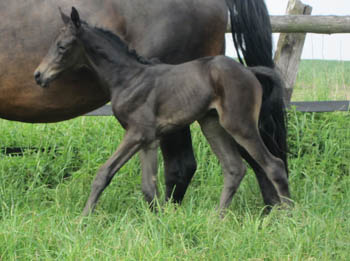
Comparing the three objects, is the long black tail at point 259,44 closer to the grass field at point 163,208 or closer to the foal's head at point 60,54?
the grass field at point 163,208

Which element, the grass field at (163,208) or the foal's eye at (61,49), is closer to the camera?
the grass field at (163,208)

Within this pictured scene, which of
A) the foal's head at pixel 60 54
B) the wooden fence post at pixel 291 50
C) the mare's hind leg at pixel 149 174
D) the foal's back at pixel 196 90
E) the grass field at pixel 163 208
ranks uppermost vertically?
the foal's head at pixel 60 54

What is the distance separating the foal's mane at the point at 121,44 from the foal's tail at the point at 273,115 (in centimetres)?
82

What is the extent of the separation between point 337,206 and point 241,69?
1356 mm

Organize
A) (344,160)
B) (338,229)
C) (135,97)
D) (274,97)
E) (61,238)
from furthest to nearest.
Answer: (344,160), (274,97), (135,97), (338,229), (61,238)

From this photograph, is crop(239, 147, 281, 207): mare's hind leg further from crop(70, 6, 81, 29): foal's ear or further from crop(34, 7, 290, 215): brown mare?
crop(70, 6, 81, 29): foal's ear

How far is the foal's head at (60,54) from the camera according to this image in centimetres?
375

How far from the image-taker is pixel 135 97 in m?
3.85

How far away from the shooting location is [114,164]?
3.78 meters

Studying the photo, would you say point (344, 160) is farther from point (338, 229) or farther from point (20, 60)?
point (20, 60)

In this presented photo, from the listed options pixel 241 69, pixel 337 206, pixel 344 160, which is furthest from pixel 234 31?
pixel 344 160

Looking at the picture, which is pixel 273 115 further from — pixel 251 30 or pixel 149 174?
pixel 149 174

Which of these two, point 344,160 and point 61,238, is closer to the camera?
point 61,238

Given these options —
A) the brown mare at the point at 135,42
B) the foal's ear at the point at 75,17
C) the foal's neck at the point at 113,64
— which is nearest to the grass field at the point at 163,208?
the brown mare at the point at 135,42
